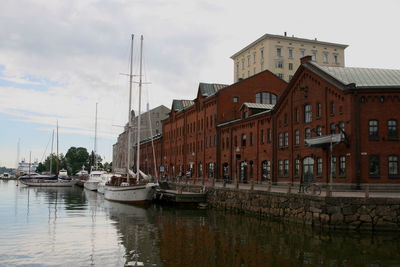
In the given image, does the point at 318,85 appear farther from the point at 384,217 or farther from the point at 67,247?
the point at 67,247

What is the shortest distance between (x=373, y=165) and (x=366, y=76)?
895 centimetres

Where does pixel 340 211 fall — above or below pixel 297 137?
below

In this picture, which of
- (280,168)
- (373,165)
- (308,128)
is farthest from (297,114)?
(373,165)

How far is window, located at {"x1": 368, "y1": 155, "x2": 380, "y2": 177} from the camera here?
36.9 meters

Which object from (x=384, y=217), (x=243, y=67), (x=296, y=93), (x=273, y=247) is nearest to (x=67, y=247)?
(x=273, y=247)

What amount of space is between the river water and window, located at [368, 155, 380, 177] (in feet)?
32.7

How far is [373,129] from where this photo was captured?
123 ft

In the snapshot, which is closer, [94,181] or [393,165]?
[393,165]

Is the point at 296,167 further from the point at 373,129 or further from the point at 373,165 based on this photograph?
the point at 373,129

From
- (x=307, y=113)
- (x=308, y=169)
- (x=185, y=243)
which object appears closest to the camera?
(x=185, y=243)

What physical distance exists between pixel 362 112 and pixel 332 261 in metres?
20.3

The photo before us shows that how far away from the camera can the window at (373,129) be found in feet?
122

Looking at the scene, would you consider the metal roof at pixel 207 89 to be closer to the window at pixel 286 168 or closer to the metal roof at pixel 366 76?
the window at pixel 286 168

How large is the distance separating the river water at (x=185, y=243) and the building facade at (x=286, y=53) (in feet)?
202
